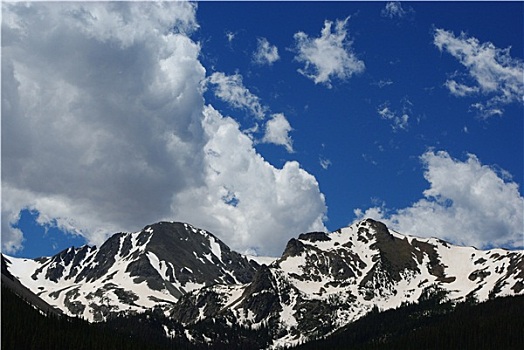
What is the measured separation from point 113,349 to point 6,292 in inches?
1506

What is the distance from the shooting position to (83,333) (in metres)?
199

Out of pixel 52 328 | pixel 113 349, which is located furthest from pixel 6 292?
pixel 113 349

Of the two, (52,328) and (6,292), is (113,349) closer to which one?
(52,328)

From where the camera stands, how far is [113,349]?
18862 centimetres

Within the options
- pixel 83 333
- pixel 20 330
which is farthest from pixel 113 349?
pixel 20 330

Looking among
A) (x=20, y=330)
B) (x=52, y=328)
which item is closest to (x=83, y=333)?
(x=52, y=328)

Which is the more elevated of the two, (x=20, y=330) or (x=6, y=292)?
(x=6, y=292)

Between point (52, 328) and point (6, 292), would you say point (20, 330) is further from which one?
point (6, 292)

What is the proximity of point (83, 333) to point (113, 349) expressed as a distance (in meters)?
16.1

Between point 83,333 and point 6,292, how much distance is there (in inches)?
1056

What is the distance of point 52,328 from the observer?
Answer: 18538 cm

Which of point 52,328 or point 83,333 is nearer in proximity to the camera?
point 52,328

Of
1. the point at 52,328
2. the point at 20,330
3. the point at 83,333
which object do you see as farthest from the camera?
the point at 83,333

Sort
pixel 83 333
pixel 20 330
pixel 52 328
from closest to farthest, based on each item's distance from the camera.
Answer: pixel 20 330
pixel 52 328
pixel 83 333
